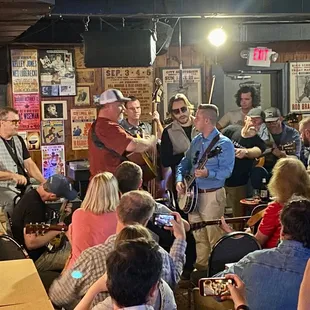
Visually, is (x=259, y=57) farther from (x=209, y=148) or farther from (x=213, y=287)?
(x=213, y=287)

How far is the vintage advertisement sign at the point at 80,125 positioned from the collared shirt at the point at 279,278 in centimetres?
485

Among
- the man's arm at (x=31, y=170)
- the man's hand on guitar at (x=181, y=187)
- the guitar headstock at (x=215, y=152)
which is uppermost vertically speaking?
the guitar headstock at (x=215, y=152)

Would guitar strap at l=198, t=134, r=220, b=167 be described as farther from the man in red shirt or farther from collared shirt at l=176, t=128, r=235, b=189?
the man in red shirt

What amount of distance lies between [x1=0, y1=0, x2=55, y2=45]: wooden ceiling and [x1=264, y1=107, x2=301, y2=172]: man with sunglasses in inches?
99.9

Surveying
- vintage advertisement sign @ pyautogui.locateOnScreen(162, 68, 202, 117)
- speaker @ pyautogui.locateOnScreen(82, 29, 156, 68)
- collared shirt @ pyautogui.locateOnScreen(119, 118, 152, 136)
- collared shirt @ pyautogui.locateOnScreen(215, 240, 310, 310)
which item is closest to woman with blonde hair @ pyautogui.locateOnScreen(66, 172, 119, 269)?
collared shirt @ pyautogui.locateOnScreen(215, 240, 310, 310)

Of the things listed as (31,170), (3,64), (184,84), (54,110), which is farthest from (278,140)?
(3,64)

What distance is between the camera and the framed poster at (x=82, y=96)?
688 cm

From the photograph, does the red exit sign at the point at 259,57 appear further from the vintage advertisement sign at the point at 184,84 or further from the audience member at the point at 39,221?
the audience member at the point at 39,221

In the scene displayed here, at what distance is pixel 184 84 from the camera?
721 cm

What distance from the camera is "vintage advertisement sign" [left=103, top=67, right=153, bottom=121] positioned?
698 cm

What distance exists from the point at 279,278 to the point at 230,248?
0.90m

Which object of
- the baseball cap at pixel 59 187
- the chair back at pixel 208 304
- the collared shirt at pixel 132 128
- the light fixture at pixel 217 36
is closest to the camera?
the chair back at pixel 208 304

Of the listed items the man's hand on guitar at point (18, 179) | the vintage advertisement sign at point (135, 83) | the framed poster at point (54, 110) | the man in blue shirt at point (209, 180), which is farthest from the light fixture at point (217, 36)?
the man's hand on guitar at point (18, 179)

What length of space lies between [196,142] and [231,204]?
101 cm
